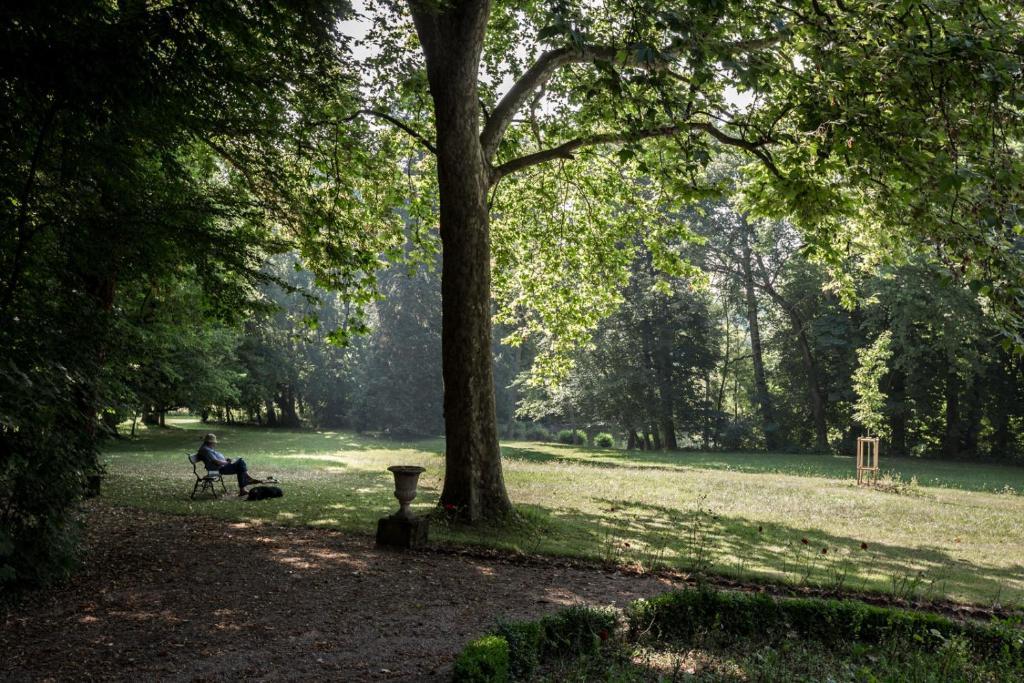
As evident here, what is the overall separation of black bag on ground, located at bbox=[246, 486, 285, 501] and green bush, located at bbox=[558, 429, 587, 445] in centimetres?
3390

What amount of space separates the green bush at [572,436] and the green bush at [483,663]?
41.6 m

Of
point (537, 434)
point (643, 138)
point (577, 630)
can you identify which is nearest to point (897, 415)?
point (537, 434)

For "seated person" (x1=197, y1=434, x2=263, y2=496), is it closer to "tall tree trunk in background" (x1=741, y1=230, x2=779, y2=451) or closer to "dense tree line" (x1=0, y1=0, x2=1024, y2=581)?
"dense tree line" (x1=0, y1=0, x2=1024, y2=581)

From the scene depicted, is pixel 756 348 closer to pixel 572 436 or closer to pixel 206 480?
pixel 572 436

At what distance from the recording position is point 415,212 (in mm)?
14930

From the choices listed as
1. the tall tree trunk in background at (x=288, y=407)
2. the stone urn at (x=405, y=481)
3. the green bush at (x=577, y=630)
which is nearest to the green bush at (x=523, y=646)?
the green bush at (x=577, y=630)

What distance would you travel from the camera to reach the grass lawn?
9.21 metres

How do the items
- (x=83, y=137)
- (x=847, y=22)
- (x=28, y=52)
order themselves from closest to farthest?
(x=28, y=52) → (x=83, y=137) → (x=847, y=22)

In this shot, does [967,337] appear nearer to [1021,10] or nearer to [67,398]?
[1021,10]

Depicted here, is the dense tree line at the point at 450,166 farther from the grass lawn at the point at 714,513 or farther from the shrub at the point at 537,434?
the shrub at the point at 537,434

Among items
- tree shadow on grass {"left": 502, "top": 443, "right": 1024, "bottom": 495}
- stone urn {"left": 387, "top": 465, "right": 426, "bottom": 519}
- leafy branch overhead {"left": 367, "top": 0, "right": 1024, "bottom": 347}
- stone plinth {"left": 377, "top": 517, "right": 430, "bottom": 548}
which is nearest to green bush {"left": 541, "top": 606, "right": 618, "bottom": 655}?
stone urn {"left": 387, "top": 465, "right": 426, "bottom": 519}

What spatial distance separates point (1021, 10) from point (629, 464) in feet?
70.5

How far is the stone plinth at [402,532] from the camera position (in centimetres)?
890

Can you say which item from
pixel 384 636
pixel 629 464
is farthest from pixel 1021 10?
pixel 629 464
